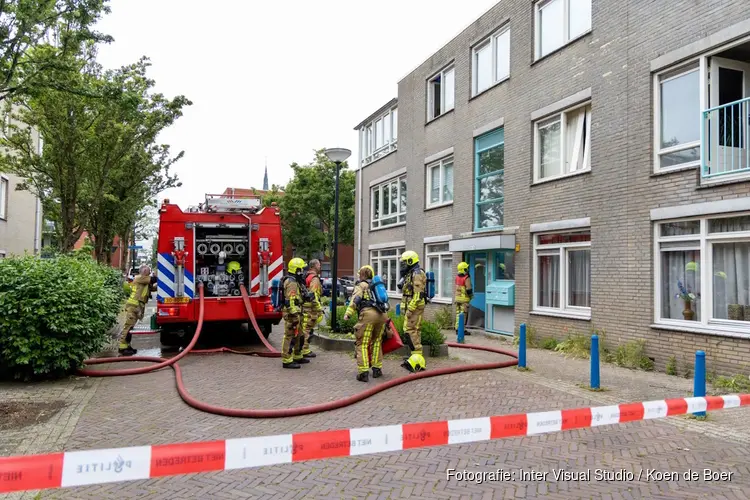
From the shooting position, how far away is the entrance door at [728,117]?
8.06 m

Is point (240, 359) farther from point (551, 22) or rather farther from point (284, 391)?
point (551, 22)

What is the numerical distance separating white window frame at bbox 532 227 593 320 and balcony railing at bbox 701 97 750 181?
8.73 feet

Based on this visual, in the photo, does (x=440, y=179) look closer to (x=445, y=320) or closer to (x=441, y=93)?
(x=441, y=93)

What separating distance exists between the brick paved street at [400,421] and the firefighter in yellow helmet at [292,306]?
415 millimetres

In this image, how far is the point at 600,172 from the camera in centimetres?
1017

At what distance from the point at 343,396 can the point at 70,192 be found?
11344 millimetres

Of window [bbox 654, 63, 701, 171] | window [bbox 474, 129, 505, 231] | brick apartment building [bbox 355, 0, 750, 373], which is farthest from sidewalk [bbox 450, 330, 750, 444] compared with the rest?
window [bbox 474, 129, 505, 231]

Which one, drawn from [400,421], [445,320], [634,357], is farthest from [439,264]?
[400,421]

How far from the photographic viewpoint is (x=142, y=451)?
282cm

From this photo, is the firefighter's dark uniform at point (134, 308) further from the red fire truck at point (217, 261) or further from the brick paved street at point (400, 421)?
the brick paved street at point (400, 421)

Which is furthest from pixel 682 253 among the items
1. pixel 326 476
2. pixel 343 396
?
pixel 326 476

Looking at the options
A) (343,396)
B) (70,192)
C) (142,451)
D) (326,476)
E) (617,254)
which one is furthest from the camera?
(70,192)

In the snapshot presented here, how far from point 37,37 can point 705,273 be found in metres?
10.7

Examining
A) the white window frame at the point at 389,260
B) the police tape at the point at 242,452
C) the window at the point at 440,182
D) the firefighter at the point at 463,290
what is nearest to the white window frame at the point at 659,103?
the firefighter at the point at 463,290
